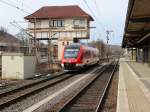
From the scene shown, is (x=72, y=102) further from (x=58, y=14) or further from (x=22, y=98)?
(x=58, y=14)

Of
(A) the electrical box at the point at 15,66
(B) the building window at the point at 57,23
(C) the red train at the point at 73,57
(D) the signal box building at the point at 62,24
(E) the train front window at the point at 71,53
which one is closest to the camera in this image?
(A) the electrical box at the point at 15,66

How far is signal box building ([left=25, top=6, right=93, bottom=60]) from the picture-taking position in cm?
7775

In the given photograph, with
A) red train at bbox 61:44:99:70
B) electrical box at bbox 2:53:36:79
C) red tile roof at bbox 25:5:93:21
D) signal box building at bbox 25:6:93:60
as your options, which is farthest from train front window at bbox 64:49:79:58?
red tile roof at bbox 25:5:93:21

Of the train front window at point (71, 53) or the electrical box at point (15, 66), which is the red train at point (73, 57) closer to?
the train front window at point (71, 53)

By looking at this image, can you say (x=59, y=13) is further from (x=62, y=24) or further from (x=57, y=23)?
(x=62, y=24)

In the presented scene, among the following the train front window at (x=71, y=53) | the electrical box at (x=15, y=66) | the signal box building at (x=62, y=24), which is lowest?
the electrical box at (x=15, y=66)

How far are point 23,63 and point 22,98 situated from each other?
10940 mm

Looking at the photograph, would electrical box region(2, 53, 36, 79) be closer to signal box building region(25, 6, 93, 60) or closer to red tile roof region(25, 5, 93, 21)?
signal box building region(25, 6, 93, 60)

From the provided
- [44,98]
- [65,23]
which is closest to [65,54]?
[44,98]

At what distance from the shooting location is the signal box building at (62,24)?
77.8 m

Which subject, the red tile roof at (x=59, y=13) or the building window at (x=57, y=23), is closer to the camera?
the building window at (x=57, y=23)

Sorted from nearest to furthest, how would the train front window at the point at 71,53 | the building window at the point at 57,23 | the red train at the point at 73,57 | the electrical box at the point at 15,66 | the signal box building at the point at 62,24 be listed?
the electrical box at the point at 15,66 < the red train at the point at 73,57 < the train front window at the point at 71,53 < the signal box building at the point at 62,24 < the building window at the point at 57,23

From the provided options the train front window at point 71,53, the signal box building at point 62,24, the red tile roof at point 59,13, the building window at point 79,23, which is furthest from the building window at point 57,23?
the train front window at point 71,53

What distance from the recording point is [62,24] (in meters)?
81.7
